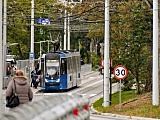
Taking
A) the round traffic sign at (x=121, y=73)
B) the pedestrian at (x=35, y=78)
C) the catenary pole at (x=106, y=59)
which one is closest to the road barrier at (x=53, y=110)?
the round traffic sign at (x=121, y=73)

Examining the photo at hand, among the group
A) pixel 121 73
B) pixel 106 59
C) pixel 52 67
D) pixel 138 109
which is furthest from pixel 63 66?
pixel 138 109

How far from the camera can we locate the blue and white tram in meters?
43.3

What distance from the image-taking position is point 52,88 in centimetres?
4475

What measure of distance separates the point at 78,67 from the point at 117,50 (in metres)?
14.0

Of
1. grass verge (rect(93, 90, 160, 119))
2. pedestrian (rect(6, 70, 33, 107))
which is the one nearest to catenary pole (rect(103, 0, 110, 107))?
grass verge (rect(93, 90, 160, 119))

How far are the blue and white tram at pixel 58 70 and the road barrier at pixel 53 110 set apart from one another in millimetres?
36111

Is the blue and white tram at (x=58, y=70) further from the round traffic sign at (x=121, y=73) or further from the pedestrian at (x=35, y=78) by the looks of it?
the round traffic sign at (x=121, y=73)

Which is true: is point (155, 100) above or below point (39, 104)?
below

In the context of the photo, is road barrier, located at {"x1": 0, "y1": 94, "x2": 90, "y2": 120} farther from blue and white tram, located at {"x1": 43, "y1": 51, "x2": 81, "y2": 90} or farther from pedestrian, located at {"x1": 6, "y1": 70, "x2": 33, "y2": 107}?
blue and white tram, located at {"x1": 43, "y1": 51, "x2": 81, "y2": 90}

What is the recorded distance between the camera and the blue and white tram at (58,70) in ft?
142

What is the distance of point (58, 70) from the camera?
4388cm

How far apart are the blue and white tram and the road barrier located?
36.1m

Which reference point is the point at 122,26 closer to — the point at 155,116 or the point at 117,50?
the point at 117,50

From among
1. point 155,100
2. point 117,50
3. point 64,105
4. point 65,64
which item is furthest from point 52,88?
point 64,105
